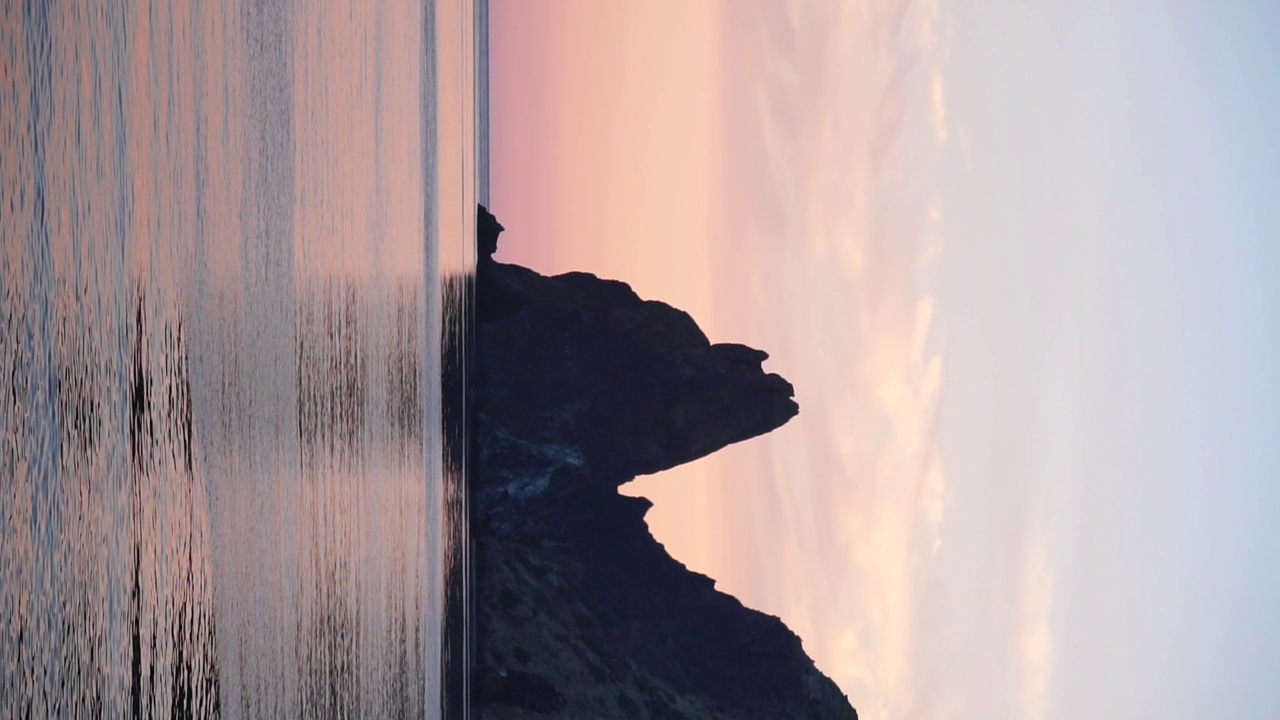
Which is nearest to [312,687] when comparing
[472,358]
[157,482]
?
[157,482]

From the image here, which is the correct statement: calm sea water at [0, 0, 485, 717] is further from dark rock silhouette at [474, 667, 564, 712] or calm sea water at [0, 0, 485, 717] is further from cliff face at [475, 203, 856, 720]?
cliff face at [475, 203, 856, 720]

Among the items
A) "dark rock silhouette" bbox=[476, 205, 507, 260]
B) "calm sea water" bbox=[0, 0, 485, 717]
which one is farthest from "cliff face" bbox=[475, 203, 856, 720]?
"calm sea water" bbox=[0, 0, 485, 717]

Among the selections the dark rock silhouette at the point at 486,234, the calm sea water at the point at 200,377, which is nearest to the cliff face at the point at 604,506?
the dark rock silhouette at the point at 486,234

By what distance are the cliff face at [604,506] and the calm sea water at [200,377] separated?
21944 mm

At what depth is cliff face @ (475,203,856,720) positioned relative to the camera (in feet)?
Answer: 174

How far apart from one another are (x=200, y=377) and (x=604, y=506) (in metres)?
54.8

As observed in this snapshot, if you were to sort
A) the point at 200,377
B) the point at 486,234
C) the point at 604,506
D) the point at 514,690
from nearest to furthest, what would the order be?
the point at 200,377, the point at 514,690, the point at 486,234, the point at 604,506

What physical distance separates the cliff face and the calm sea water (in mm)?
21944

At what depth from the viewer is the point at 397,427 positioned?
3050 centimetres

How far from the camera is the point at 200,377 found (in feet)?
44.9

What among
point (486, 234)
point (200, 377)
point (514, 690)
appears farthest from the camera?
point (486, 234)

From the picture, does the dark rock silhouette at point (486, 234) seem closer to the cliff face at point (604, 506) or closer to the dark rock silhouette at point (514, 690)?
the cliff face at point (604, 506)

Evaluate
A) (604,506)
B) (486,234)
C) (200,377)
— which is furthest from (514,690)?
(200,377)

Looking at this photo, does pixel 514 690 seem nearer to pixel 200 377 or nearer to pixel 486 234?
pixel 486 234
